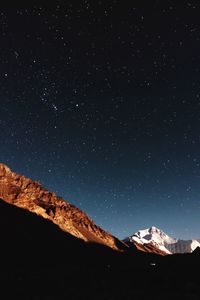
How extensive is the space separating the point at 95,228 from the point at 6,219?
9737cm

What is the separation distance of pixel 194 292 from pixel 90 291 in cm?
812

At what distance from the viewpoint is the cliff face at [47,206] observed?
417 feet

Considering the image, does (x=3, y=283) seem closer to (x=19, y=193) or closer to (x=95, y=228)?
(x=19, y=193)

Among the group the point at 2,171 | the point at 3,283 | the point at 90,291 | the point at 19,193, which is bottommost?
the point at 3,283

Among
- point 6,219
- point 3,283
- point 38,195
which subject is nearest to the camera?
point 3,283

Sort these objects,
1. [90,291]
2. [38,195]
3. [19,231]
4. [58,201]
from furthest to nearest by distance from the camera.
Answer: [58,201], [38,195], [19,231], [90,291]

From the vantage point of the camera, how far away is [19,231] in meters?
82.4

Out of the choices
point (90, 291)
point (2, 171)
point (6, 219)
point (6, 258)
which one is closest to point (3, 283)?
point (90, 291)

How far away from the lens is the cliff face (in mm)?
127125

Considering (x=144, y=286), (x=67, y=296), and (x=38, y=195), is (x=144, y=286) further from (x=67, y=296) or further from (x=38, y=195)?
(x=38, y=195)

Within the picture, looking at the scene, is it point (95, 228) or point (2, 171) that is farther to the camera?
point (95, 228)

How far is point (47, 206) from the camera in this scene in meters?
146

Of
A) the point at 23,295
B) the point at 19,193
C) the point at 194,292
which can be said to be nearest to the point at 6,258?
the point at 23,295

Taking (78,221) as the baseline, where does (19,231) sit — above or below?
below
